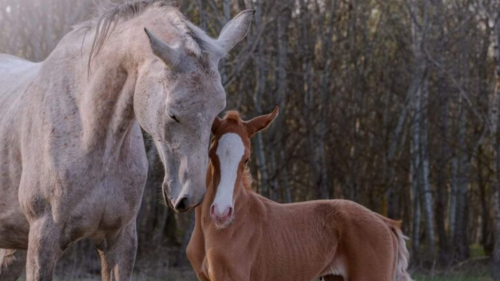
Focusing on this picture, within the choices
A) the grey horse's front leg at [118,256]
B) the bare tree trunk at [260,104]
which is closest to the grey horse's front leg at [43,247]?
the grey horse's front leg at [118,256]

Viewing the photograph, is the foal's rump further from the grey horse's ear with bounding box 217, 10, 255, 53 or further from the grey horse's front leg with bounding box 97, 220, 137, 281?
the grey horse's ear with bounding box 217, 10, 255, 53

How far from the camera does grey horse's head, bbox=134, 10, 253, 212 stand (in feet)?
9.73

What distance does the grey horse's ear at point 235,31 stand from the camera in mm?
3418

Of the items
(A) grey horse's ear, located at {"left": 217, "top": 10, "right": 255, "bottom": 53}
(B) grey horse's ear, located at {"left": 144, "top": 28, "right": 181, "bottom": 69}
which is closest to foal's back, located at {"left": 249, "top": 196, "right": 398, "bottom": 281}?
(A) grey horse's ear, located at {"left": 217, "top": 10, "right": 255, "bottom": 53}

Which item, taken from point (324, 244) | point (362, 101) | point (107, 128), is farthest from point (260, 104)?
point (107, 128)

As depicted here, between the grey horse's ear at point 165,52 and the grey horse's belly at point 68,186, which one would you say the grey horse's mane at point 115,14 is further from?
the grey horse's ear at point 165,52

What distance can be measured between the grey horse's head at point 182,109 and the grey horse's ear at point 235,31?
237mm

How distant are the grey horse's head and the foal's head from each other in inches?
30.7

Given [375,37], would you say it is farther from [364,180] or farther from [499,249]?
[499,249]

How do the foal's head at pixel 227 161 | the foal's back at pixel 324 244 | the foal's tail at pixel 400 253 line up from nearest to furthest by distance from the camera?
the foal's head at pixel 227 161 < the foal's back at pixel 324 244 < the foal's tail at pixel 400 253

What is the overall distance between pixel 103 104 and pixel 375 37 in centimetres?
1321

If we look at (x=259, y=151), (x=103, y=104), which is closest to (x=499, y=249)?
(x=259, y=151)

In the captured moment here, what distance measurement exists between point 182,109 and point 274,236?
1809 mm

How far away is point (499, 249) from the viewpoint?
10.5 meters
